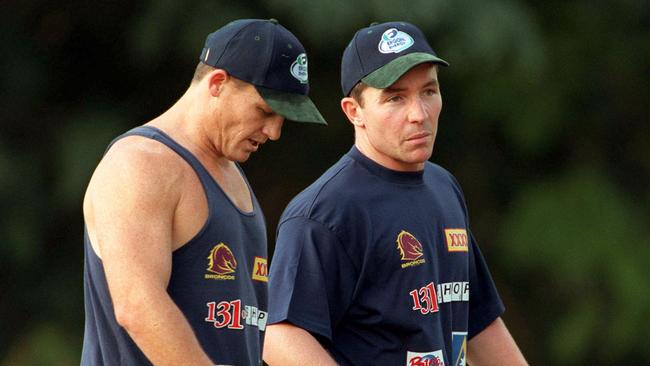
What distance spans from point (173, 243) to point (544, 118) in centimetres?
593

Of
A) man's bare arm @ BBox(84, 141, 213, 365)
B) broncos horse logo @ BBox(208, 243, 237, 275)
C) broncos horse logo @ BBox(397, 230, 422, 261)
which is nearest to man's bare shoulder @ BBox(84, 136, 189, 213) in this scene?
man's bare arm @ BBox(84, 141, 213, 365)

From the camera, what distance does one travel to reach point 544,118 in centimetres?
904

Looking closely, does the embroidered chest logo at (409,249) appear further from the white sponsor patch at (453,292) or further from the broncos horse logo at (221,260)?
the broncos horse logo at (221,260)

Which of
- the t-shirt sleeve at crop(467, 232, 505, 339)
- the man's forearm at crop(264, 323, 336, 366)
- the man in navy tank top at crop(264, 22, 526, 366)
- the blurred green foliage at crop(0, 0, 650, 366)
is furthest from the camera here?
the blurred green foliage at crop(0, 0, 650, 366)

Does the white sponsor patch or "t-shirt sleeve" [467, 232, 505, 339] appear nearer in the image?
the white sponsor patch

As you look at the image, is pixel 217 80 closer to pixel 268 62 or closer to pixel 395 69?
pixel 268 62

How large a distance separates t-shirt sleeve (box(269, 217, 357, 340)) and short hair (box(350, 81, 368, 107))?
432mm

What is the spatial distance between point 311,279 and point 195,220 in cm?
71

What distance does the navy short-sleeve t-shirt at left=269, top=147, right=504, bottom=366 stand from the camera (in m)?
4.05

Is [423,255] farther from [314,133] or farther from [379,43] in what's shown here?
[314,133]

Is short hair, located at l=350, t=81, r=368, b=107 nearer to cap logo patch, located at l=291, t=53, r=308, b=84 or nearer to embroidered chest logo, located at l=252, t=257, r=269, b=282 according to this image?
cap logo patch, located at l=291, t=53, r=308, b=84

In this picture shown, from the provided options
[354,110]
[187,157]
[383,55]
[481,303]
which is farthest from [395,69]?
[187,157]

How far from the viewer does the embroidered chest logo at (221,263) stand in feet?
11.3

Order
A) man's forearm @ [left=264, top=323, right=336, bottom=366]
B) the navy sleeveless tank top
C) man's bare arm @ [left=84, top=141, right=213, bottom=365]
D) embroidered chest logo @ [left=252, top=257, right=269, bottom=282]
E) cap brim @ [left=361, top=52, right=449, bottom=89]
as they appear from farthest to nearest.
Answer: cap brim @ [left=361, top=52, right=449, bottom=89]
man's forearm @ [left=264, top=323, right=336, bottom=366]
embroidered chest logo @ [left=252, top=257, right=269, bottom=282]
the navy sleeveless tank top
man's bare arm @ [left=84, top=141, right=213, bottom=365]
